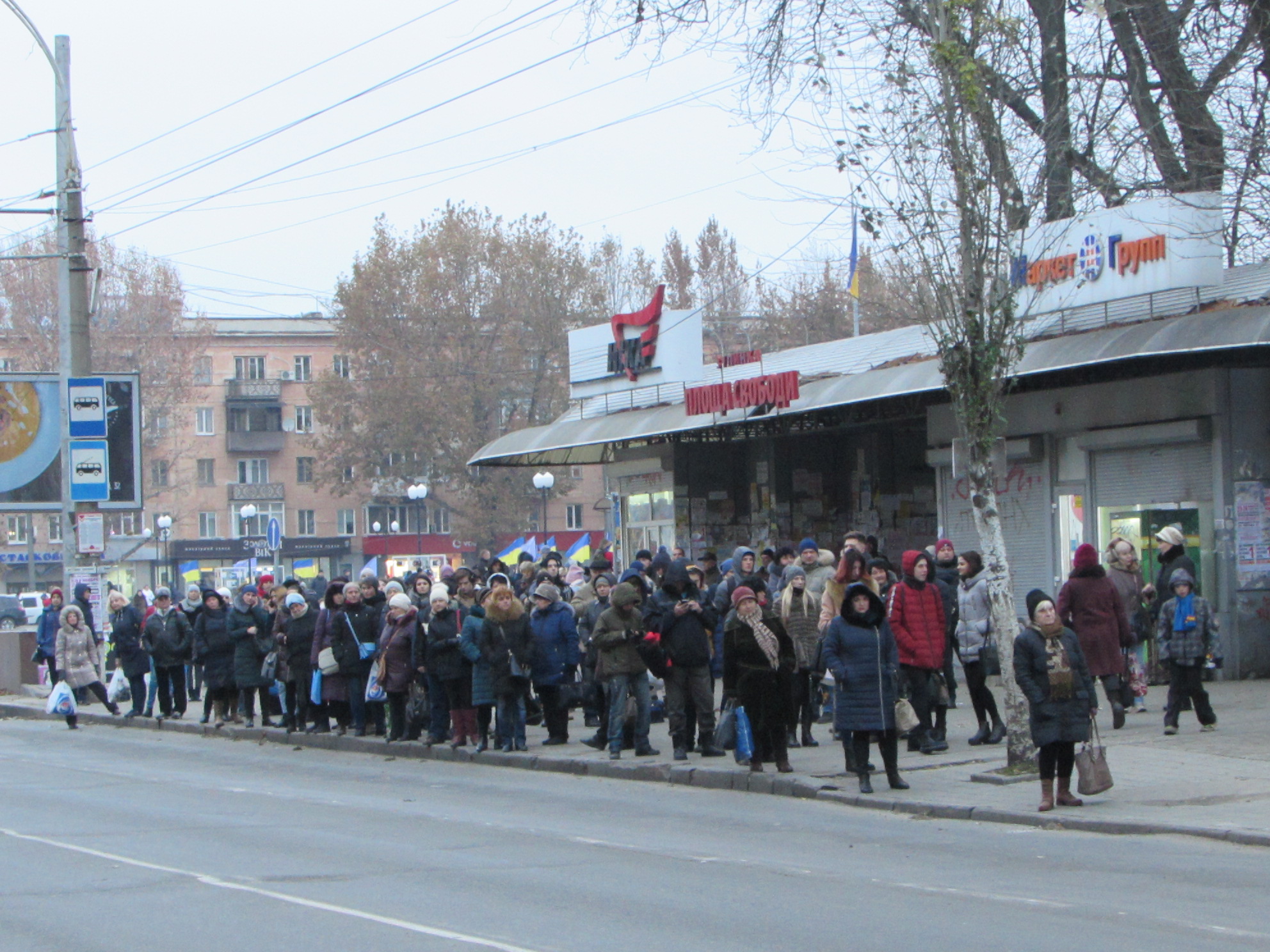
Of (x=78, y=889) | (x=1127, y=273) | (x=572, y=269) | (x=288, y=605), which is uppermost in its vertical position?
(x=572, y=269)

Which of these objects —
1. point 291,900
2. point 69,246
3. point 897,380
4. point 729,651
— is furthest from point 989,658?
point 69,246

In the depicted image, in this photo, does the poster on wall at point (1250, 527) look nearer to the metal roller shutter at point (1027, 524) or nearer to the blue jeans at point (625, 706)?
the metal roller shutter at point (1027, 524)

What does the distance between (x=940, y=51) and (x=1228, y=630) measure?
8.42 metres

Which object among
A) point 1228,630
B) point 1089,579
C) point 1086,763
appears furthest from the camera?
point 1228,630

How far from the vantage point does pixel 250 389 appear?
3204 inches

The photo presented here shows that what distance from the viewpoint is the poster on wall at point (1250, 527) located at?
1755cm

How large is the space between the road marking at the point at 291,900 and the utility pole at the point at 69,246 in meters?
14.4

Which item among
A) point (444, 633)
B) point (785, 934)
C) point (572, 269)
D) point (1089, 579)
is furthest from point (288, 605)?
point (572, 269)

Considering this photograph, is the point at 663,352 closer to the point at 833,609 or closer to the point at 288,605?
the point at 288,605

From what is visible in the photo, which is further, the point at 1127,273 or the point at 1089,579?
the point at 1127,273

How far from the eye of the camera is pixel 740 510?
2833 centimetres

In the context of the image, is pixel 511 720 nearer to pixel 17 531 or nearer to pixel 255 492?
pixel 17 531

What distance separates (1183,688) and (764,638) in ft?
12.7

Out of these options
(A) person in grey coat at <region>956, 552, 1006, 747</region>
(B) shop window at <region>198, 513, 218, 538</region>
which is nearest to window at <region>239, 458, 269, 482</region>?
(B) shop window at <region>198, 513, 218, 538</region>
